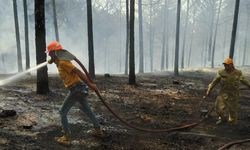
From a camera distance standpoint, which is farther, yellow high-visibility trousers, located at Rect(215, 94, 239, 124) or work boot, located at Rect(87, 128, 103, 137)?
yellow high-visibility trousers, located at Rect(215, 94, 239, 124)

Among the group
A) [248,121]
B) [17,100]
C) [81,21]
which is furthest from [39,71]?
[81,21]

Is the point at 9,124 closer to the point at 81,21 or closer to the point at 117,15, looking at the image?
the point at 81,21

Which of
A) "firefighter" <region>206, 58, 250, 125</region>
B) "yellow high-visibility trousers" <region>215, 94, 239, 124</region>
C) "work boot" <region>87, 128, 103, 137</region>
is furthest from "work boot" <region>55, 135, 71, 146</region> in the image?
"yellow high-visibility trousers" <region>215, 94, 239, 124</region>

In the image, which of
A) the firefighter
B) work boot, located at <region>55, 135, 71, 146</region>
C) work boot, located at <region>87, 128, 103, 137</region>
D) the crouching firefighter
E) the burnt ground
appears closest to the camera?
the crouching firefighter

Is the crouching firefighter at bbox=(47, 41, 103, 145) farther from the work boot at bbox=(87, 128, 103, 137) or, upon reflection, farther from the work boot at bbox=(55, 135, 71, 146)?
the work boot at bbox=(87, 128, 103, 137)

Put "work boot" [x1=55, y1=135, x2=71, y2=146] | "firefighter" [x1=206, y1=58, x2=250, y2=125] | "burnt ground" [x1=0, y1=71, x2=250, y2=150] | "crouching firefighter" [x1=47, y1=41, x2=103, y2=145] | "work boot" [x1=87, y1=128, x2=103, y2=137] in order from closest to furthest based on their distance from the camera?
1. "crouching firefighter" [x1=47, y1=41, x2=103, y2=145]
2. "work boot" [x1=55, y1=135, x2=71, y2=146]
3. "burnt ground" [x1=0, y1=71, x2=250, y2=150]
4. "work boot" [x1=87, y1=128, x2=103, y2=137]
5. "firefighter" [x1=206, y1=58, x2=250, y2=125]

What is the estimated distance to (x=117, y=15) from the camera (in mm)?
68062

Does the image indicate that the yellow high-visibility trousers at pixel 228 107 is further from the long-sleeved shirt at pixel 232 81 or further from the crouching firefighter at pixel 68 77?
the crouching firefighter at pixel 68 77

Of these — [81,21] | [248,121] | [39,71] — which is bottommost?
[248,121]

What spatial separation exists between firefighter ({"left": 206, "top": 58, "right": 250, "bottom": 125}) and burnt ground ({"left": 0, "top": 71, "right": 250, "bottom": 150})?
16.6 inches

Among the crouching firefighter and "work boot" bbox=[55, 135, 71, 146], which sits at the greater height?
the crouching firefighter

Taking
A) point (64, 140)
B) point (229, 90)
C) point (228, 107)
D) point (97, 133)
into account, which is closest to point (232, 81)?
point (229, 90)

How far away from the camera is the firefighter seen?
936 centimetres

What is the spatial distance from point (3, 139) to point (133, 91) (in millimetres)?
8931
